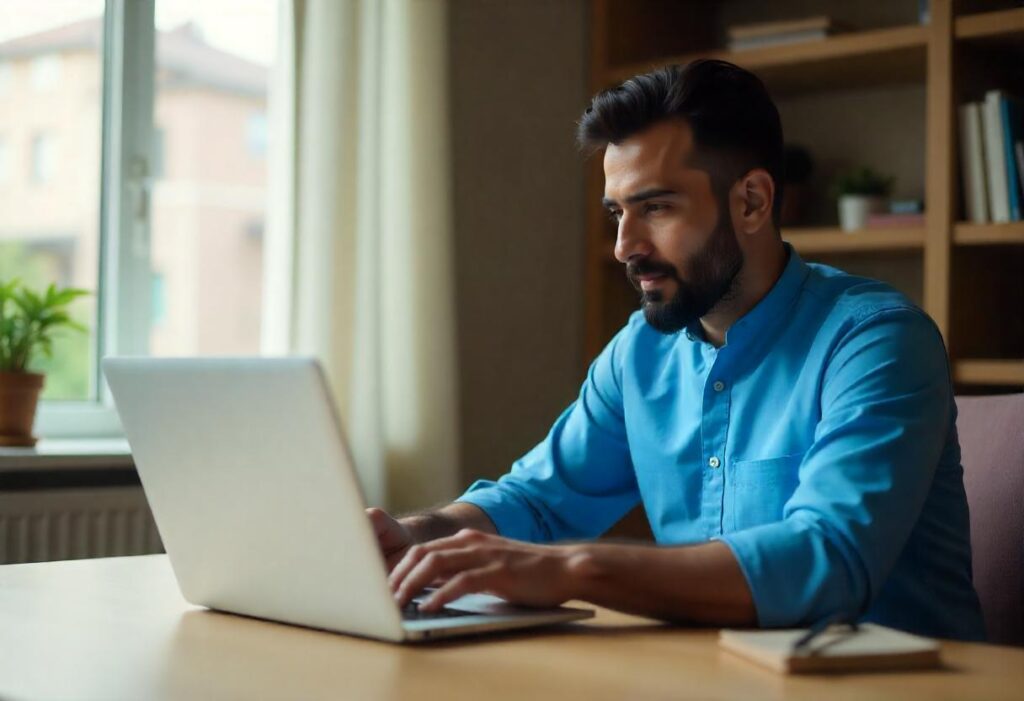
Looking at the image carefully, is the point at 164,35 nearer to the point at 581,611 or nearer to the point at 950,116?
the point at 950,116

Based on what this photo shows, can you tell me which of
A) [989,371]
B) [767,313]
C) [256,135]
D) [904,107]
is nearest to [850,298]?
[767,313]

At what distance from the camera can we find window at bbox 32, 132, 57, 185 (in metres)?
2.58

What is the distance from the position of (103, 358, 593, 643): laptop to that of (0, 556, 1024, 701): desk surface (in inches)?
0.9

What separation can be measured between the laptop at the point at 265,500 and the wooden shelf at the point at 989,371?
5.11ft

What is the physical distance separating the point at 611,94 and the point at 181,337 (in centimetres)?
147

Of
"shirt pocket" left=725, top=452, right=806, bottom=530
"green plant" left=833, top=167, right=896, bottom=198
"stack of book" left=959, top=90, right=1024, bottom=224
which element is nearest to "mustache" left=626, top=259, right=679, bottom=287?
"shirt pocket" left=725, top=452, right=806, bottom=530

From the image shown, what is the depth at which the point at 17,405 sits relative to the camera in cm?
228

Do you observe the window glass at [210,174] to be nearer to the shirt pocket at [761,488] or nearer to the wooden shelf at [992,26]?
the wooden shelf at [992,26]

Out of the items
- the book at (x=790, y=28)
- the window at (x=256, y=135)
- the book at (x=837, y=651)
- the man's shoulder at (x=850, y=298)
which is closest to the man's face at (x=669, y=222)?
the man's shoulder at (x=850, y=298)

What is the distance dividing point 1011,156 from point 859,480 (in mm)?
1524

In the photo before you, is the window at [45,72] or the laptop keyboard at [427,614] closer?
the laptop keyboard at [427,614]

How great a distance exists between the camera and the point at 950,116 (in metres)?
2.50

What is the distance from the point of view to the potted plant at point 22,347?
7.45ft

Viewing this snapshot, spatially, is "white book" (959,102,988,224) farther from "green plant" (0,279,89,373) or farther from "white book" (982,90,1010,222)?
"green plant" (0,279,89,373)
